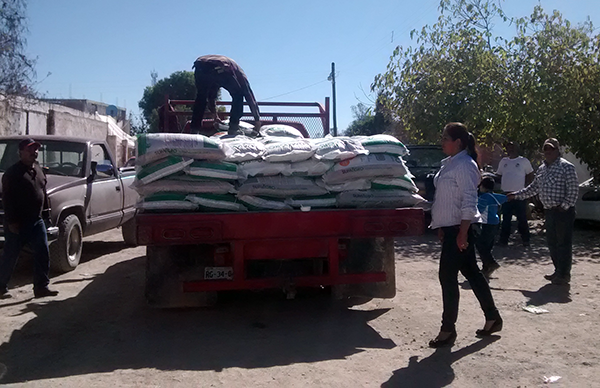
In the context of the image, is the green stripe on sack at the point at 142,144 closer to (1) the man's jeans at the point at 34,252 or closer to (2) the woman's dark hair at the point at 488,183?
(1) the man's jeans at the point at 34,252

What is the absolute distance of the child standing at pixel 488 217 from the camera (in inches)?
269

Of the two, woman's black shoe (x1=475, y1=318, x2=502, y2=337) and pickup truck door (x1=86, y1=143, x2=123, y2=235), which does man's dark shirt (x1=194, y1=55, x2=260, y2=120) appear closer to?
pickup truck door (x1=86, y1=143, x2=123, y2=235)

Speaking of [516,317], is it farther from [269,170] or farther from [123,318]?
[123,318]

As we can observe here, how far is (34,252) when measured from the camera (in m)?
6.28

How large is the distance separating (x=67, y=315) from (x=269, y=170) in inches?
97.8

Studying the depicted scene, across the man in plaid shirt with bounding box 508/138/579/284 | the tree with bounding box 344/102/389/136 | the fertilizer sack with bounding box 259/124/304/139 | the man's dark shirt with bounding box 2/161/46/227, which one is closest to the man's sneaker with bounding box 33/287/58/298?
the man's dark shirt with bounding box 2/161/46/227

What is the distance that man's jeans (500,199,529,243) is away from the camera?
9320 millimetres

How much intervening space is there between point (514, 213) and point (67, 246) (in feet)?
22.1

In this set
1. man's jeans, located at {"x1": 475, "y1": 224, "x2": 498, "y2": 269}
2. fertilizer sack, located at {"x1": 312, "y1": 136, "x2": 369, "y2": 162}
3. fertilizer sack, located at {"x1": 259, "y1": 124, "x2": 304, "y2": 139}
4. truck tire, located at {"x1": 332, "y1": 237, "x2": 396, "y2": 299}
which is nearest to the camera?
fertilizer sack, located at {"x1": 312, "y1": 136, "x2": 369, "y2": 162}

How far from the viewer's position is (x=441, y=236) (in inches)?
180

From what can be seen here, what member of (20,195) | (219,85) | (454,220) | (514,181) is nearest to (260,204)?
(454,220)

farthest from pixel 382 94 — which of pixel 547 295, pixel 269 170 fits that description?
pixel 269 170

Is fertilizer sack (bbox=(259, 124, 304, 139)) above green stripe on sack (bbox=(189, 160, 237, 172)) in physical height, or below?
above

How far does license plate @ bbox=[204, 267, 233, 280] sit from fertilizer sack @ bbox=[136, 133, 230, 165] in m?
0.95
